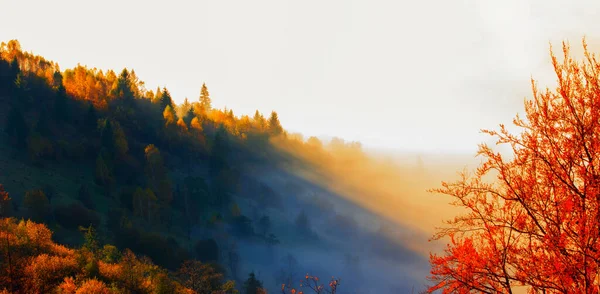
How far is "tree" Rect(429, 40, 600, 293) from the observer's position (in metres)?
6.18

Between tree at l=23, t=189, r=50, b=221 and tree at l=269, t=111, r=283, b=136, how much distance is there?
361 feet

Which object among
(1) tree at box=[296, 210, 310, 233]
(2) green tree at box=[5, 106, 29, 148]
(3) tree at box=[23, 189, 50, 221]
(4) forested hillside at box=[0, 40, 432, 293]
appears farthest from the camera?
(1) tree at box=[296, 210, 310, 233]

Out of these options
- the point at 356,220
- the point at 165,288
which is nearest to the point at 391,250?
the point at 356,220

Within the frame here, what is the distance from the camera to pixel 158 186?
9225 centimetres

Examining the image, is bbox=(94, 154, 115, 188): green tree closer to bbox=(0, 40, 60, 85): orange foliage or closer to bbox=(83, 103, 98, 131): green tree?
bbox=(83, 103, 98, 131): green tree

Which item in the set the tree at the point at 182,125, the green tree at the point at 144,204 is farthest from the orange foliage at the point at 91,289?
the tree at the point at 182,125

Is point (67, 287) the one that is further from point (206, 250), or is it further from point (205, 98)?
point (205, 98)

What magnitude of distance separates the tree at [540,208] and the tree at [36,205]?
66747 mm

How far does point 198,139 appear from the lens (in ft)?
376

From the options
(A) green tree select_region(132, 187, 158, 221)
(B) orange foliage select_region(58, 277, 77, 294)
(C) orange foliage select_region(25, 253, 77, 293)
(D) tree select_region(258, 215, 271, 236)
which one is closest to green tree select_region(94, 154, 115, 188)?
(A) green tree select_region(132, 187, 158, 221)

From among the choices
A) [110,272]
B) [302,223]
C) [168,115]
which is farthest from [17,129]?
[302,223]

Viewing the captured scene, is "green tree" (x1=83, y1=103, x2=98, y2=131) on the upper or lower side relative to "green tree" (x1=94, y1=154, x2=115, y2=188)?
upper

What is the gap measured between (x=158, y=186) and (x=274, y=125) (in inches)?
3071

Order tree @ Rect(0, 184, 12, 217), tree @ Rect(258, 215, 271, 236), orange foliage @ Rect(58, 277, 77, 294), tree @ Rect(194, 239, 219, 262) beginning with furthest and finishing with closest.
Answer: tree @ Rect(258, 215, 271, 236), tree @ Rect(194, 239, 219, 262), tree @ Rect(0, 184, 12, 217), orange foliage @ Rect(58, 277, 77, 294)
